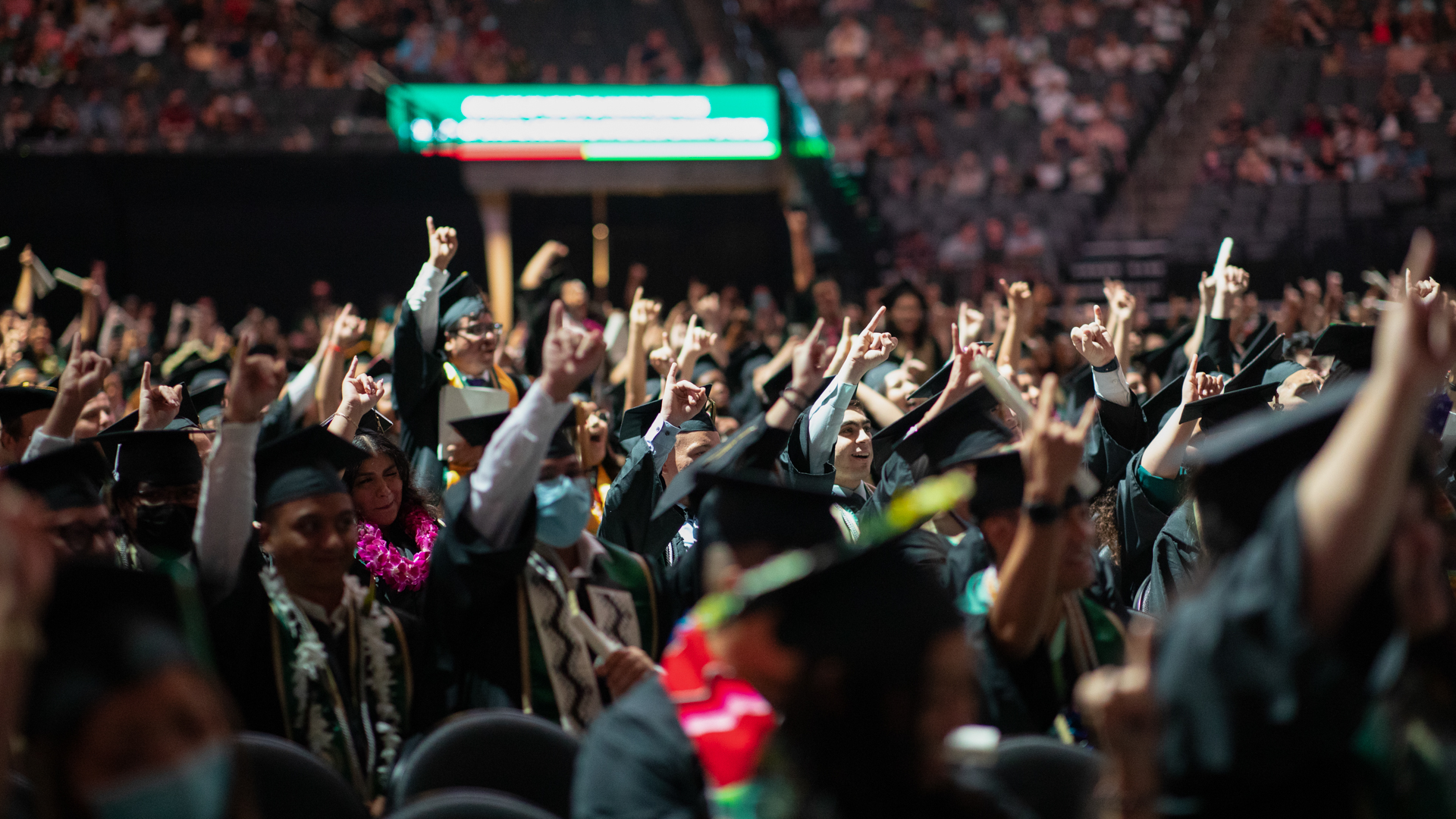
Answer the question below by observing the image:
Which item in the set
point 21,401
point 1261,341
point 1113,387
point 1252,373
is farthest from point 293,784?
point 1261,341

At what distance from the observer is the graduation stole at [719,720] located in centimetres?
206

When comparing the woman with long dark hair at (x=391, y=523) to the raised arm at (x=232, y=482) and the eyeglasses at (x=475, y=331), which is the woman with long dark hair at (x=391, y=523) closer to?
the raised arm at (x=232, y=482)

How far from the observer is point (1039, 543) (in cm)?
232

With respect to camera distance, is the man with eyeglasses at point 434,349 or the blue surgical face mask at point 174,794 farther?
the man with eyeglasses at point 434,349

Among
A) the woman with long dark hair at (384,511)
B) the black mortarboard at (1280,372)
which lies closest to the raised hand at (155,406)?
the woman with long dark hair at (384,511)

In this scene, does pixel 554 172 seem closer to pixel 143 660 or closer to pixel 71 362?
pixel 71 362

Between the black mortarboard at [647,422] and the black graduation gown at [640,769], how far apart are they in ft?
7.58

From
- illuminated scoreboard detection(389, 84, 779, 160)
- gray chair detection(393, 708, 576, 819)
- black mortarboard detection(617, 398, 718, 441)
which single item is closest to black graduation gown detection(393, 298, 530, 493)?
black mortarboard detection(617, 398, 718, 441)

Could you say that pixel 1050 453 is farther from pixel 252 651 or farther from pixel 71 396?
pixel 71 396

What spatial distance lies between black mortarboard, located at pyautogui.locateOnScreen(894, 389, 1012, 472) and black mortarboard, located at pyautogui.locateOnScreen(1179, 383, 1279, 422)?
0.88 meters

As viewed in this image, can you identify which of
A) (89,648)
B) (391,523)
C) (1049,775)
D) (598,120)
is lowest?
(1049,775)

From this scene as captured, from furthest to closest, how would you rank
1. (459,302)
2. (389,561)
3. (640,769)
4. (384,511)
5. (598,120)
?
(598,120) → (459,302) → (384,511) → (389,561) → (640,769)

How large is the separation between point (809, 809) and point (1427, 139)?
49.5 feet

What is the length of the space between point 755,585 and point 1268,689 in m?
0.72
